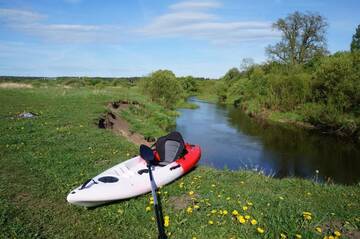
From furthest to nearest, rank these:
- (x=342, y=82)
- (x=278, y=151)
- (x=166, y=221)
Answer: (x=342, y=82) < (x=278, y=151) < (x=166, y=221)

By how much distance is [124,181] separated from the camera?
4875 millimetres

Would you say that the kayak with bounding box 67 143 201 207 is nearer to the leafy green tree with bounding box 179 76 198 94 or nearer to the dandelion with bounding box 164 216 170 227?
the dandelion with bounding box 164 216 170 227

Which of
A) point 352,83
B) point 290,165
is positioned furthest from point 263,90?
point 290,165

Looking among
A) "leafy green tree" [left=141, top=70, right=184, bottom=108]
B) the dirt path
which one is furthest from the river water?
"leafy green tree" [left=141, top=70, right=184, bottom=108]

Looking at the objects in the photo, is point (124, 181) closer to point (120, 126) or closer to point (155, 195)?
point (155, 195)

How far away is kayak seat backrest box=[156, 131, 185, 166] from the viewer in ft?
20.8

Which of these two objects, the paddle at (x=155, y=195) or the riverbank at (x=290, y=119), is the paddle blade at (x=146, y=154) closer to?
the paddle at (x=155, y=195)

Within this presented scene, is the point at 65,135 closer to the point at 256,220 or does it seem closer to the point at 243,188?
the point at 243,188

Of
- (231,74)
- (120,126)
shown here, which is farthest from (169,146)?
(231,74)

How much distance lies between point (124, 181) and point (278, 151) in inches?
517

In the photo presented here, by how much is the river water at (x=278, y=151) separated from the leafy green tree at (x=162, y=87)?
22.4ft

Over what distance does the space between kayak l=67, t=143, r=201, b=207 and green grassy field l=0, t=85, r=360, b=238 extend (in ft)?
0.50

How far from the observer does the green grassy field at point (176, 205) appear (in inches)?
153

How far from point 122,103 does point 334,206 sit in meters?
17.6
